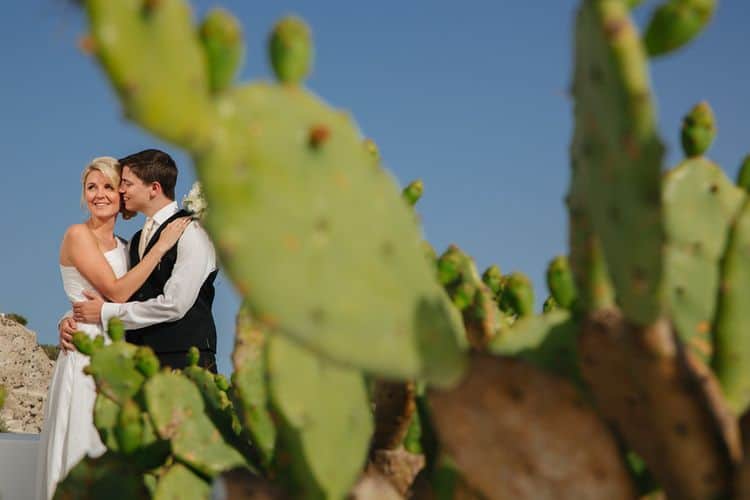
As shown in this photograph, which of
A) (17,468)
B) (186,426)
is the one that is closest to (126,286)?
(17,468)

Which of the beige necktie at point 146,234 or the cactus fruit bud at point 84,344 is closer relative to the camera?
the cactus fruit bud at point 84,344

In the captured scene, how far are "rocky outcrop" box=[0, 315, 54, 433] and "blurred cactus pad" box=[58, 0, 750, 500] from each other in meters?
8.98

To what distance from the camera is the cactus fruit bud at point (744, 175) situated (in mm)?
1447

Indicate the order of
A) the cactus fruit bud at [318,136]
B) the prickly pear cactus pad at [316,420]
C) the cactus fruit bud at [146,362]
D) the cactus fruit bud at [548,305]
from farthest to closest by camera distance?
the cactus fruit bud at [548,305], the cactus fruit bud at [146,362], the prickly pear cactus pad at [316,420], the cactus fruit bud at [318,136]

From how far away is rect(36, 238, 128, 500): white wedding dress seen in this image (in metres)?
4.40

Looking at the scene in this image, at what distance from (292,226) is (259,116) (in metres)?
0.11

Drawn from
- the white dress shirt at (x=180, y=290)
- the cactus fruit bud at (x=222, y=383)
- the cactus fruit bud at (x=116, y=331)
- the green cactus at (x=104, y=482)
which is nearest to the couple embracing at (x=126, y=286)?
the white dress shirt at (x=180, y=290)

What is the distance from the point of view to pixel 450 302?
4.57ft

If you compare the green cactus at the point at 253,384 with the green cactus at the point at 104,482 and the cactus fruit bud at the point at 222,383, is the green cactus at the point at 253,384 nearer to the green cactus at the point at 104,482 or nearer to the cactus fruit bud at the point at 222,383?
the green cactus at the point at 104,482

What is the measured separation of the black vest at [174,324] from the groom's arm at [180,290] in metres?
0.08

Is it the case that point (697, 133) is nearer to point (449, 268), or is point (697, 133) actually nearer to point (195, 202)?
point (449, 268)

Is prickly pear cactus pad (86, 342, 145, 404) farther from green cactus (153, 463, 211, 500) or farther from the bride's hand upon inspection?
the bride's hand

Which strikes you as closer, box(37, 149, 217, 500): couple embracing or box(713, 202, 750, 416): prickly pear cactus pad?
box(713, 202, 750, 416): prickly pear cactus pad

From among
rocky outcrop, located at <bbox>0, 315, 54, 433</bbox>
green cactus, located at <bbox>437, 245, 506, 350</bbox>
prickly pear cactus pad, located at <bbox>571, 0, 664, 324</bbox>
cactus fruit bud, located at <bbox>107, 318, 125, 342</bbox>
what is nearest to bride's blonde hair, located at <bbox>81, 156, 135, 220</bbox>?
cactus fruit bud, located at <bbox>107, 318, 125, 342</bbox>
